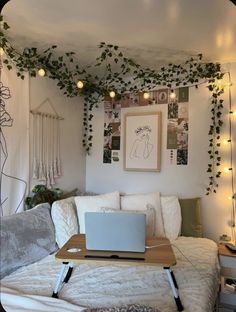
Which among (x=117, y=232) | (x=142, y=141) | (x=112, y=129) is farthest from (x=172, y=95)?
(x=117, y=232)

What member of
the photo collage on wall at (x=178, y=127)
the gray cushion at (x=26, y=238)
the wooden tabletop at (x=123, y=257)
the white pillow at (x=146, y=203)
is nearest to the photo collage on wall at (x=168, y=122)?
the photo collage on wall at (x=178, y=127)

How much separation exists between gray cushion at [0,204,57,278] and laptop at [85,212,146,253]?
34cm

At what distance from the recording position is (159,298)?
1063 millimetres

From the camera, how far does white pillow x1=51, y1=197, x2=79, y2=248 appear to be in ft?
4.55

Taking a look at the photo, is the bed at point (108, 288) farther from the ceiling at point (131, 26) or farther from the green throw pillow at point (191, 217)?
the ceiling at point (131, 26)

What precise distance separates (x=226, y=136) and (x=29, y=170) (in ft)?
4.63

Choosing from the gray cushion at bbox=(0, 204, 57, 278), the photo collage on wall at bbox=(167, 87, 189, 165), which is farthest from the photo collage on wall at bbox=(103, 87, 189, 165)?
the gray cushion at bbox=(0, 204, 57, 278)

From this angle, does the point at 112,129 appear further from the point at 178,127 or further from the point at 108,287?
the point at 108,287

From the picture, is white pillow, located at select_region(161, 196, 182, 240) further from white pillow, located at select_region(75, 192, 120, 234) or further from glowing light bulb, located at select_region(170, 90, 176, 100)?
glowing light bulb, located at select_region(170, 90, 176, 100)

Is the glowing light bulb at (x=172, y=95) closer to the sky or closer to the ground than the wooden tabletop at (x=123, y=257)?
closer to the sky

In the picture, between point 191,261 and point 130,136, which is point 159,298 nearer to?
point 191,261

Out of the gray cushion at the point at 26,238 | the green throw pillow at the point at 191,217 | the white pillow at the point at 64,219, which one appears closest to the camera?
the gray cushion at the point at 26,238

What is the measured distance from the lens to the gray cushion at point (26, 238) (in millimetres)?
1074

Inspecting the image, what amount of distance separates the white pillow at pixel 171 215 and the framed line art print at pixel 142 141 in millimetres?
296
